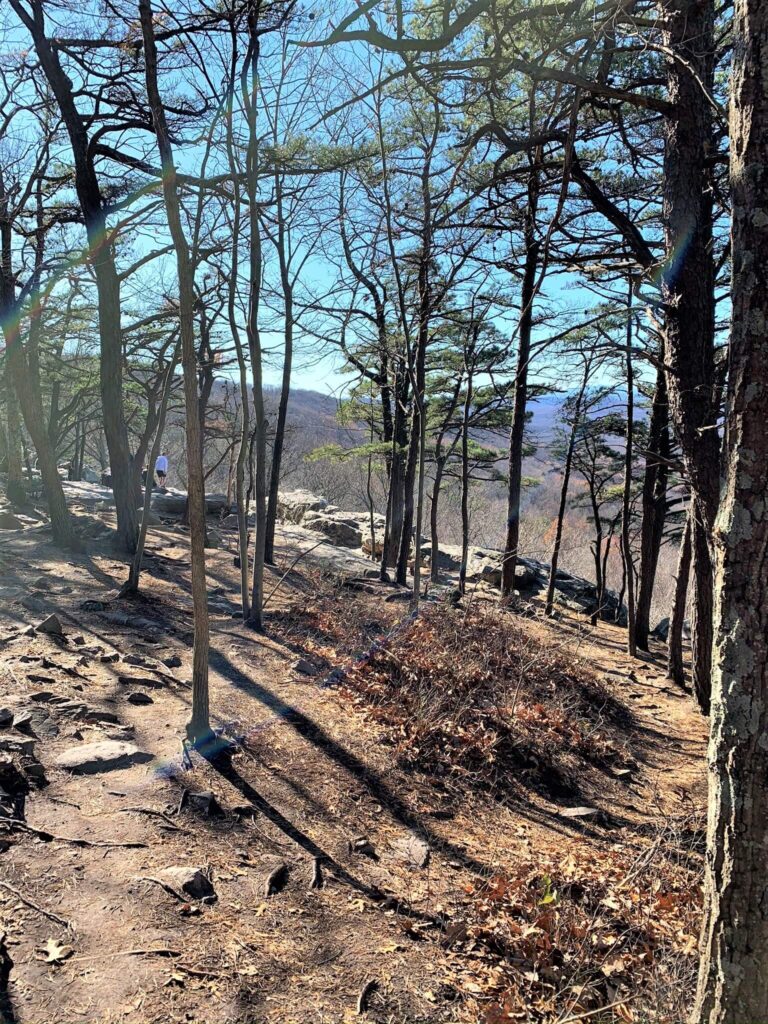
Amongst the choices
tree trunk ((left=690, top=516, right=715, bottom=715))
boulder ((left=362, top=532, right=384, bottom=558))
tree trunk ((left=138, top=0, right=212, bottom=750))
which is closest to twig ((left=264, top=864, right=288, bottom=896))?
tree trunk ((left=138, top=0, right=212, bottom=750))

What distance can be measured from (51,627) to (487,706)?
456 centimetres

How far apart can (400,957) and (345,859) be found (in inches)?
34.8

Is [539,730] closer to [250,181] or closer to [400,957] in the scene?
[400,957]

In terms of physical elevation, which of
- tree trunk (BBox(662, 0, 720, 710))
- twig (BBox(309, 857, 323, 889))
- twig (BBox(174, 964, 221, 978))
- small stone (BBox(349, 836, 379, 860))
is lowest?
small stone (BBox(349, 836, 379, 860))

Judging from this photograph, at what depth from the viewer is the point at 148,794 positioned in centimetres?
421

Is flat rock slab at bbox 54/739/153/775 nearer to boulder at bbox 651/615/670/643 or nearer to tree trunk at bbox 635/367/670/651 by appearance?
tree trunk at bbox 635/367/670/651

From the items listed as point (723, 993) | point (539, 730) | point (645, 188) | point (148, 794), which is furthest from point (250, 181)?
point (723, 993)

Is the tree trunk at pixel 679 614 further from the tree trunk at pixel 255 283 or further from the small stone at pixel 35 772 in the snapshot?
the small stone at pixel 35 772

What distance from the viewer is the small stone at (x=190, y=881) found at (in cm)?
336

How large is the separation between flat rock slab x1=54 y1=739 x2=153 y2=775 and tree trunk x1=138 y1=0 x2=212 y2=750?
1.94 ft

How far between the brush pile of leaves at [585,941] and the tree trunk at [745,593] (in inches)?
26.5

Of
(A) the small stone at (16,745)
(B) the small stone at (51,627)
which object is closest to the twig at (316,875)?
(A) the small stone at (16,745)

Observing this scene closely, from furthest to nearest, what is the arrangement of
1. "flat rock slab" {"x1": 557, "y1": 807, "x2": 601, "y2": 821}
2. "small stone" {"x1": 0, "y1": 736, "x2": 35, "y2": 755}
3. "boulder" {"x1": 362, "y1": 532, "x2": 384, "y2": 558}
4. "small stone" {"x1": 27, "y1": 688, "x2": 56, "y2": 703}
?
1. "boulder" {"x1": 362, "y1": 532, "x2": 384, "y2": 558}
2. "flat rock slab" {"x1": 557, "y1": 807, "x2": 601, "y2": 821}
3. "small stone" {"x1": 27, "y1": 688, "x2": 56, "y2": 703}
4. "small stone" {"x1": 0, "y1": 736, "x2": 35, "y2": 755}

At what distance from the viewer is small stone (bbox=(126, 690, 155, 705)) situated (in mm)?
5660
